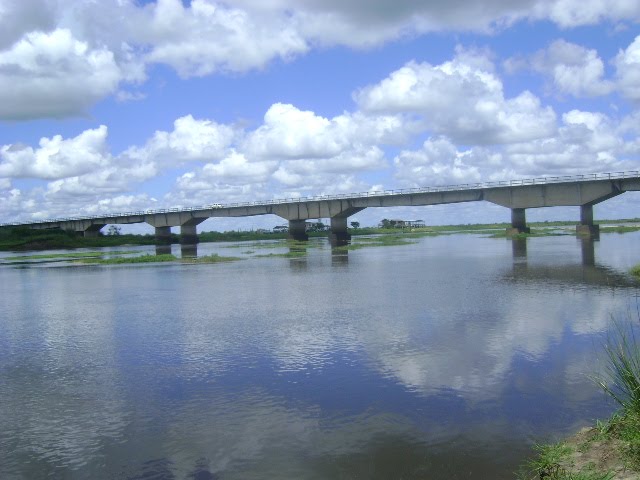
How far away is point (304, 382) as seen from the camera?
1465 centimetres

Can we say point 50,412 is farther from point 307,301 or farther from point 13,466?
point 307,301

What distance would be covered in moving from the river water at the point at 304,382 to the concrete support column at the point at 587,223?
2138 inches

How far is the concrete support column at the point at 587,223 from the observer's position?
80.5 m

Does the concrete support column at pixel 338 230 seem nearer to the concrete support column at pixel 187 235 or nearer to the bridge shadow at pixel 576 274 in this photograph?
the concrete support column at pixel 187 235

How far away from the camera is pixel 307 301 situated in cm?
2850

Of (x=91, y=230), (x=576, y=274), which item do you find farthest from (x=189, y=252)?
(x=91, y=230)

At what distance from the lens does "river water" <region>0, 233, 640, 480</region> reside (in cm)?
1035

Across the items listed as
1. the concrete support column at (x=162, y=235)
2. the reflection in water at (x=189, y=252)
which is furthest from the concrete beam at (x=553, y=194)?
the concrete support column at (x=162, y=235)

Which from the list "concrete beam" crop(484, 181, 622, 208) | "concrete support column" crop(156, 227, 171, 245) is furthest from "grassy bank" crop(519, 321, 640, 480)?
"concrete support column" crop(156, 227, 171, 245)

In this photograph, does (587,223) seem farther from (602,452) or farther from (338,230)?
(602,452)

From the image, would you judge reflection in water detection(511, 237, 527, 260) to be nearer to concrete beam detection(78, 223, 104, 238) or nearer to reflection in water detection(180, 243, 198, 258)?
reflection in water detection(180, 243, 198, 258)

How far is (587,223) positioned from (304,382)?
3056 inches

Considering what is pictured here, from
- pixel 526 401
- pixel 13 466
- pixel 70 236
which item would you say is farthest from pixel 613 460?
pixel 70 236

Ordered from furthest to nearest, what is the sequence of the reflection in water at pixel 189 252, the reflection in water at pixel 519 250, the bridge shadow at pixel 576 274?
the reflection in water at pixel 189 252, the reflection in water at pixel 519 250, the bridge shadow at pixel 576 274
